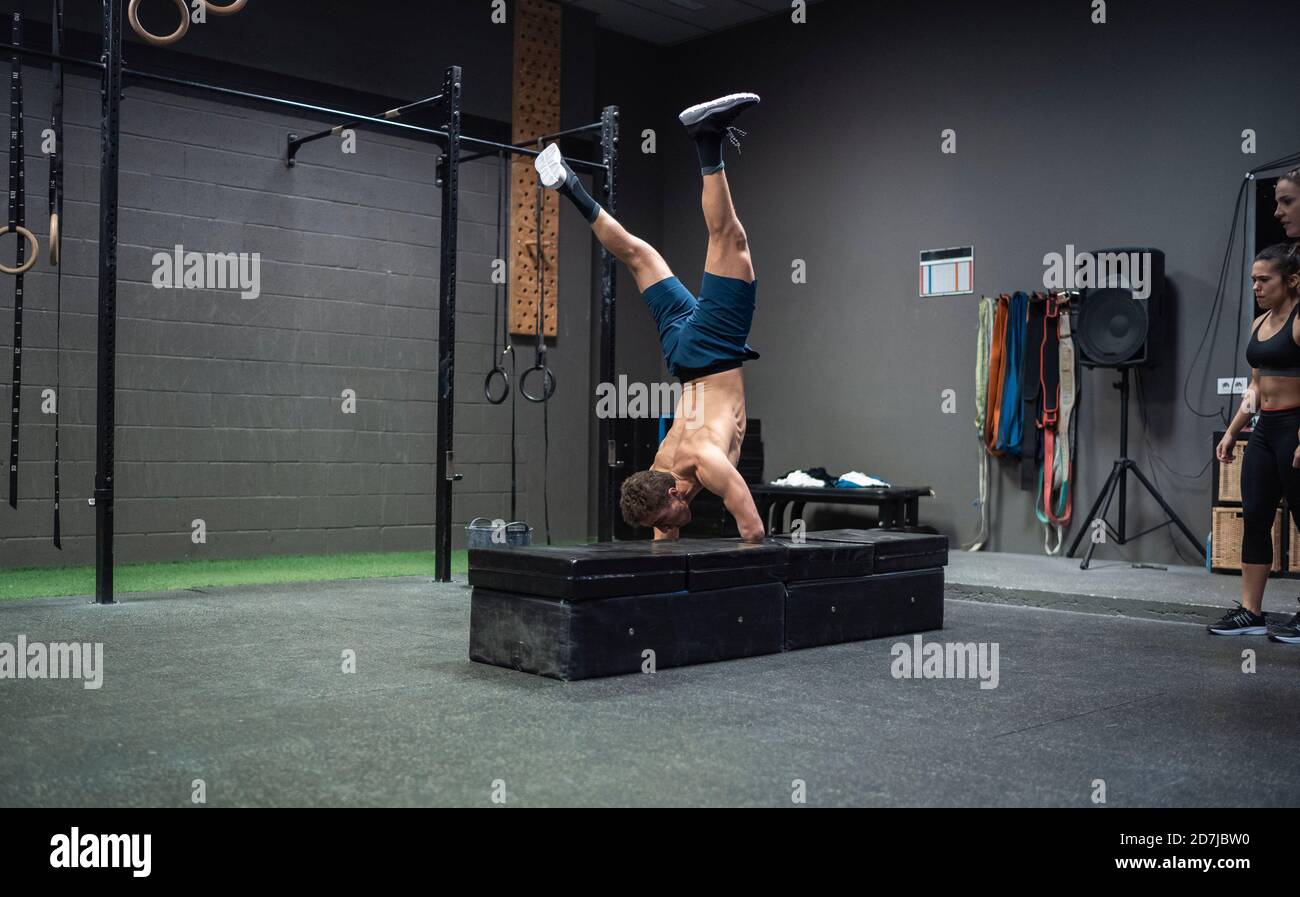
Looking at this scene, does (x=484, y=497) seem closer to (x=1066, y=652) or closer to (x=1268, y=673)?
(x=1066, y=652)

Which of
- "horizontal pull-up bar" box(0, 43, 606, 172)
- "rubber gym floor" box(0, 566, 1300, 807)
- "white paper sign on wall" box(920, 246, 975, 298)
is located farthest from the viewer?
"white paper sign on wall" box(920, 246, 975, 298)

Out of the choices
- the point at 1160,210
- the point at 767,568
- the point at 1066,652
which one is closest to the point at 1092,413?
the point at 1160,210

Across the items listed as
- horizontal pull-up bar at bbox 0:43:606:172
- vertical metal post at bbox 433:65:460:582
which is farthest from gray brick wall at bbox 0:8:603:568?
vertical metal post at bbox 433:65:460:582

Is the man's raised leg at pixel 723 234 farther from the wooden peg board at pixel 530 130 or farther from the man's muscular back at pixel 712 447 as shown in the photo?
the wooden peg board at pixel 530 130

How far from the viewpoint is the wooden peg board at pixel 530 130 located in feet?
28.7

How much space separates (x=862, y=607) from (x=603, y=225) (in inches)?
78.7

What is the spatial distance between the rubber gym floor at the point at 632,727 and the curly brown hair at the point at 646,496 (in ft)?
2.23

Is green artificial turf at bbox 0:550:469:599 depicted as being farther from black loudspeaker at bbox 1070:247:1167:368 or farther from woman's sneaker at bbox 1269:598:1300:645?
woman's sneaker at bbox 1269:598:1300:645

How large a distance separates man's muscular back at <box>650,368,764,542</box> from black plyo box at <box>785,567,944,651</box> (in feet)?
1.02

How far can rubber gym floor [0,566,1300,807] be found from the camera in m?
2.45

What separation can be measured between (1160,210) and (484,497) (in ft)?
16.6

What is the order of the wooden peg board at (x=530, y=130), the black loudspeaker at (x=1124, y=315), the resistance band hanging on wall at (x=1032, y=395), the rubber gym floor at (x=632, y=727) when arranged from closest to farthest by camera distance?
the rubber gym floor at (x=632, y=727)
the black loudspeaker at (x=1124, y=315)
the resistance band hanging on wall at (x=1032, y=395)
the wooden peg board at (x=530, y=130)

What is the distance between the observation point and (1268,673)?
3.87 meters

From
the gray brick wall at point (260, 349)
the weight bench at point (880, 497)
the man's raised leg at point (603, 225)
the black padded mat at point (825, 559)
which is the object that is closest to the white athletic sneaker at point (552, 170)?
the man's raised leg at point (603, 225)
